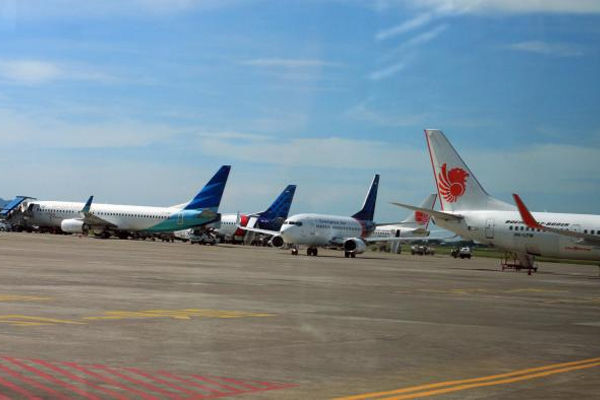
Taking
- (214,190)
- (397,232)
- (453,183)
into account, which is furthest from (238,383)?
(397,232)

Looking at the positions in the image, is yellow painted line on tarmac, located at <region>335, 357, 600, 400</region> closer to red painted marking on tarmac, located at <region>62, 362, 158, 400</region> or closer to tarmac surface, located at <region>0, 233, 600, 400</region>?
tarmac surface, located at <region>0, 233, 600, 400</region>

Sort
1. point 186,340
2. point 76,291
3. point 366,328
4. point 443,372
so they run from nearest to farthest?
1. point 443,372
2. point 186,340
3. point 366,328
4. point 76,291

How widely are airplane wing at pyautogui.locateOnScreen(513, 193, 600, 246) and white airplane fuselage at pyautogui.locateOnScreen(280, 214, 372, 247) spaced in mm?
27153

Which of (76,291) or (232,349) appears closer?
(232,349)

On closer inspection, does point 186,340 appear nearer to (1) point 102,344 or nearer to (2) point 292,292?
(1) point 102,344

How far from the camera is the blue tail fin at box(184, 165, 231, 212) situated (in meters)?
108

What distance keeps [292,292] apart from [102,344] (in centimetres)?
1524

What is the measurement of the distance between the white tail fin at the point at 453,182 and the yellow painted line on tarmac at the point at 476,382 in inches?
1923

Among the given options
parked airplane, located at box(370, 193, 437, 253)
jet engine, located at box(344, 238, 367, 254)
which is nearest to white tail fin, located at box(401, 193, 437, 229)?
parked airplane, located at box(370, 193, 437, 253)

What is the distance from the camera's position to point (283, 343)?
16609mm

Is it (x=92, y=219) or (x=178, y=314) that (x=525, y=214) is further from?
(x=92, y=219)

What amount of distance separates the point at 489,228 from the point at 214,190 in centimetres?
5227

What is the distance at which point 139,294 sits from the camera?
88.1 feet

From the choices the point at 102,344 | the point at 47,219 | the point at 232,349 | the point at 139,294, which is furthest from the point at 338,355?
the point at 47,219
